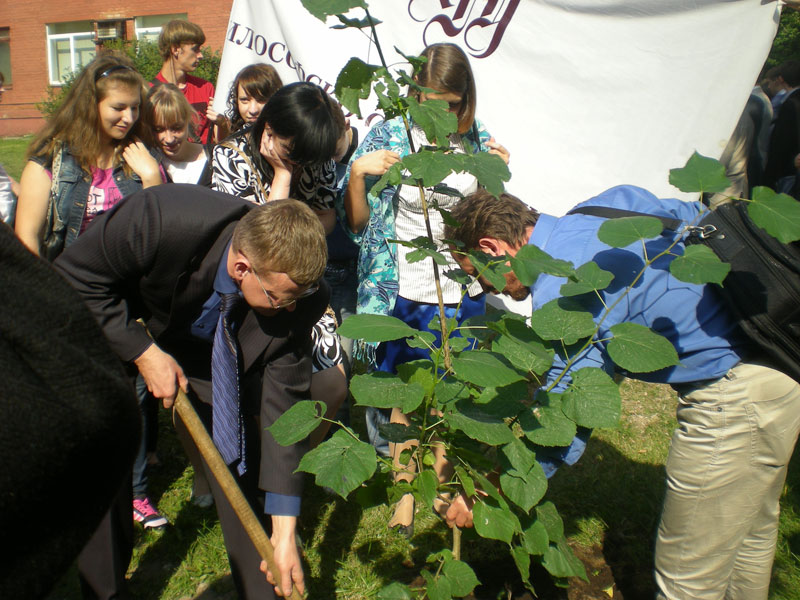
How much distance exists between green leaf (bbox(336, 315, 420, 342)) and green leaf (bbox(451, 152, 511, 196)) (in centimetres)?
36

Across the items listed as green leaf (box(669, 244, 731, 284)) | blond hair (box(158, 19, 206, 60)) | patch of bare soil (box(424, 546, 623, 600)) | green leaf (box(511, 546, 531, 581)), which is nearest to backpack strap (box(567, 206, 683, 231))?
green leaf (box(669, 244, 731, 284))

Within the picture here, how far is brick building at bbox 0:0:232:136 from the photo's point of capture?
18.1 metres

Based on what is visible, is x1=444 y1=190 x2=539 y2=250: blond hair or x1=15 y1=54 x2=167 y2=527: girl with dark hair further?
x1=15 y1=54 x2=167 y2=527: girl with dark hair

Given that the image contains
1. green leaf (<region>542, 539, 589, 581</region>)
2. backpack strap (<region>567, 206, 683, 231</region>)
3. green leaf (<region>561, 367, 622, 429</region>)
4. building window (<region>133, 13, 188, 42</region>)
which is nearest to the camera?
green leaf (<region>561, 367, 622, 429</region>)

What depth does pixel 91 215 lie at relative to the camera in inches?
99.8

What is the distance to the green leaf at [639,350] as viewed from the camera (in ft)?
4.65

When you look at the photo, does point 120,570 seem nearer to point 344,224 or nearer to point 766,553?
point 344,224

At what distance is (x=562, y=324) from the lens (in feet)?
4.93

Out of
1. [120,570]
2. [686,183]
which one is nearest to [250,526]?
[120,570]

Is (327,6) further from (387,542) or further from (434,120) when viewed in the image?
(387,542)

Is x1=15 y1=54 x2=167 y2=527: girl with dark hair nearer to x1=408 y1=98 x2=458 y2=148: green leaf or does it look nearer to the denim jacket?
the denim jacket

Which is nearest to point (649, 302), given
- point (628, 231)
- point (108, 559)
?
point (628, 231)

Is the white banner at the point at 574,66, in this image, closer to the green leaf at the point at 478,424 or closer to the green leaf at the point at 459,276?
the green leaf at the point at 459,276

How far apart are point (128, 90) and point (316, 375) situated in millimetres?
1418
